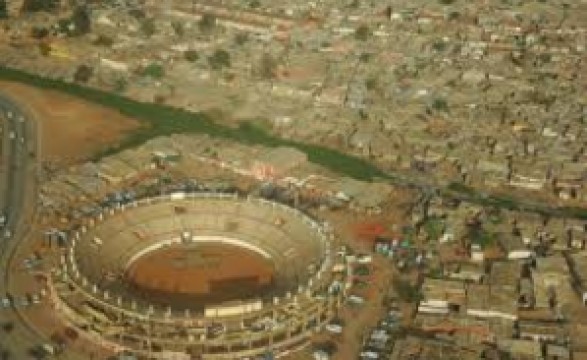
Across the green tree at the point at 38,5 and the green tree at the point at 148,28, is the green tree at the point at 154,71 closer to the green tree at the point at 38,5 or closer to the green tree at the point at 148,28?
the green tree at the point at 148,28

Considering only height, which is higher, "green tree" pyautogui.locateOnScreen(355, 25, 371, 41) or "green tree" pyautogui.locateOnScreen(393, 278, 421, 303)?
"green tree" pyautogui.locateOnScreen(355, 25, 371, 41)

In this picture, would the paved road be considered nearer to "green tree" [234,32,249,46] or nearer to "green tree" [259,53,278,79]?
"green tree" [259,53,278,79]

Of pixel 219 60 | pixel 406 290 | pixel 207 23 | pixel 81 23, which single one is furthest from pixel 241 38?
pixel 406 290

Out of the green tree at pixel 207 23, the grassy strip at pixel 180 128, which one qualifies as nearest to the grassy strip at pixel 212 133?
the grassy strip at pixel 180 128

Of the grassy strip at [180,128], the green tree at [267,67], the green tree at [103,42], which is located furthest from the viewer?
the green tree at [103,42]

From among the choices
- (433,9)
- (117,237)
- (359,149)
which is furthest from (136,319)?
(433,9)

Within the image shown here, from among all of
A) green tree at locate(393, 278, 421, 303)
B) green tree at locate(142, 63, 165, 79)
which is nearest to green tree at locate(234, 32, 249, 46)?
green tree at locate(142, 63, 165, 79)
